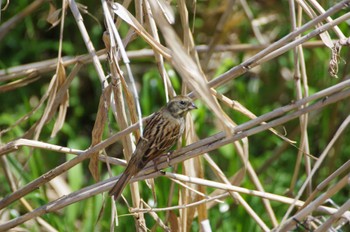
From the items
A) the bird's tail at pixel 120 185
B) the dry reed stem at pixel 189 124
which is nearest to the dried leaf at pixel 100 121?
the dry reed stem at pixel 189 124

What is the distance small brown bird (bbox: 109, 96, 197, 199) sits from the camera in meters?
3.16

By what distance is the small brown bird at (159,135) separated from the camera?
316cm

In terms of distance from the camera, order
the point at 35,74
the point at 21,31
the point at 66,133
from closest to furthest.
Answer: the point at 35,74 < the point at 66,133 < the point at 21,31

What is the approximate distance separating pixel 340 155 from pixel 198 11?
176cm

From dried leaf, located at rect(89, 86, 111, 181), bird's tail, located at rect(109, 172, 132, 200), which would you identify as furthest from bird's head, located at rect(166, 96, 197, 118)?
bird's tail, located at rect(109, 172, 132, 200)

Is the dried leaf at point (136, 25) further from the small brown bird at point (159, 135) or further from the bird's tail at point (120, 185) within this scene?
the bird's tail at point (120, 185)

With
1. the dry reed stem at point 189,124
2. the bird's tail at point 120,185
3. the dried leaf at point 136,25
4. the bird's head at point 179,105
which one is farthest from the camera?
the bird's head at point 179,105

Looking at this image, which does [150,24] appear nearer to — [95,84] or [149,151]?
[149,151]

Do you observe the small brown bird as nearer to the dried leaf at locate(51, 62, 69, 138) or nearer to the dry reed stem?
the dry reed stem

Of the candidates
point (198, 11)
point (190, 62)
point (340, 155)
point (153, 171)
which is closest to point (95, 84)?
point (198, 11)

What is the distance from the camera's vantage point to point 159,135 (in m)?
3.52

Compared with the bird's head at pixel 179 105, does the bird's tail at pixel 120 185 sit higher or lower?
lower

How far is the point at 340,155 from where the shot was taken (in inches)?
212

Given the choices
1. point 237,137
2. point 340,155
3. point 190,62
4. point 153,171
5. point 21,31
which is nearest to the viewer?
point 190,62
